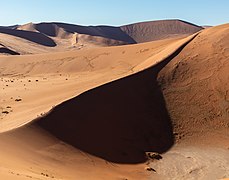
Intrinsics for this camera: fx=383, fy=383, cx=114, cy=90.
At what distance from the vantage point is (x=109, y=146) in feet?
38.1

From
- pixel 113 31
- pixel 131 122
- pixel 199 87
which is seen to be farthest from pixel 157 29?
pixel 131 122

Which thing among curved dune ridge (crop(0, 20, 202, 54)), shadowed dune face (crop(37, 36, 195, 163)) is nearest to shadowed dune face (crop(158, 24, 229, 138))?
shadowed dune face (crop(37, 36, 195, 163))

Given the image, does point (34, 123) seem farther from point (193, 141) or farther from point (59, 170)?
point (193, 141)

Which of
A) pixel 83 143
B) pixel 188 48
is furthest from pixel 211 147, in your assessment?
pixel 188 48

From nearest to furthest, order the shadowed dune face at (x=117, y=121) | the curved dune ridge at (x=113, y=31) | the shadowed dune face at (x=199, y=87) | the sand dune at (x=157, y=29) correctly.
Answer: the shadowed dune face at (x=117, y=121), the shadowed dune face at (x=199, y=87), the curved dune ridge at (x=113, y=31), the sand dune at (x=157, y=29)

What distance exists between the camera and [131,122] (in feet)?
43.7

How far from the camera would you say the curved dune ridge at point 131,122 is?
31.2 ft

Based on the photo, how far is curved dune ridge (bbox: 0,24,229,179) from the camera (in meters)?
9.52

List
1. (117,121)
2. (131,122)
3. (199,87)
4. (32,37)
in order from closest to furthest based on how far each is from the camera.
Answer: (117,121)
(131,122)
(199,87)
(32,37)

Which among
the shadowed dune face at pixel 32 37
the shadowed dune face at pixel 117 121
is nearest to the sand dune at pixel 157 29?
the shadowed dune face at pixel 32 37

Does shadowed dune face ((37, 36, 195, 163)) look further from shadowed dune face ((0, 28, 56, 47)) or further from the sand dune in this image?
the sand dune

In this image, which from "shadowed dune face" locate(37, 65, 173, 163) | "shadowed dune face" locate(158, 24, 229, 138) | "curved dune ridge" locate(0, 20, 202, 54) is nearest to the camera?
"shadowed dune face" locate(37, 65, 173, 163)

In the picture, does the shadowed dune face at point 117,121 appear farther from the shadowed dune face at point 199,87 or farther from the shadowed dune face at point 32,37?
the shadowed dune face at point 32,37

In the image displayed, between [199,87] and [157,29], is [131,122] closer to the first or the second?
[199,87]
